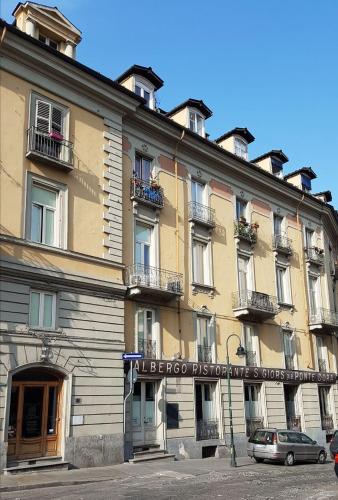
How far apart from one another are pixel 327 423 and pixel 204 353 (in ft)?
38.2

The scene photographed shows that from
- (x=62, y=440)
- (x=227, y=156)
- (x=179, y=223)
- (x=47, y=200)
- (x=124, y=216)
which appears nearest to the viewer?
(x=62, y=440)

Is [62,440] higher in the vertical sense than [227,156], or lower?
lower

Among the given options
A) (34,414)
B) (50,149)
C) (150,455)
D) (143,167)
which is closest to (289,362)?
(150,455)

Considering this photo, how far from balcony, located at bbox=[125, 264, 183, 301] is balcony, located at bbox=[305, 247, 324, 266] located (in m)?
12.8

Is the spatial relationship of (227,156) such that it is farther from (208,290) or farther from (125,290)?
(125,290)

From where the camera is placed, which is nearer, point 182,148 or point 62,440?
point 62,440

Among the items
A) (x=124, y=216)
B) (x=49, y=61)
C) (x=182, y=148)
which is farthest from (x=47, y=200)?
(x=182, y=148)

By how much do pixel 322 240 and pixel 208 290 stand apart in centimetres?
1410

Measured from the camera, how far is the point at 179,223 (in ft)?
80.8

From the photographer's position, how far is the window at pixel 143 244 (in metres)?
22.6

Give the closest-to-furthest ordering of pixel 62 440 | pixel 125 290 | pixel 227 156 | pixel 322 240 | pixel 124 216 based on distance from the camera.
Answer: pixel 62 440 → pixel 125 290 → pixel 124 216 → pixel 227 156 → pixel 322 240

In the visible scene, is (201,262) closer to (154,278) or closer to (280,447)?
(154,278)

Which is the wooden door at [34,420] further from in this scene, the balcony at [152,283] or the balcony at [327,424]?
the balcony at [327,424]

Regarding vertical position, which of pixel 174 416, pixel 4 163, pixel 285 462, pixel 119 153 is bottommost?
pixel 285 462
